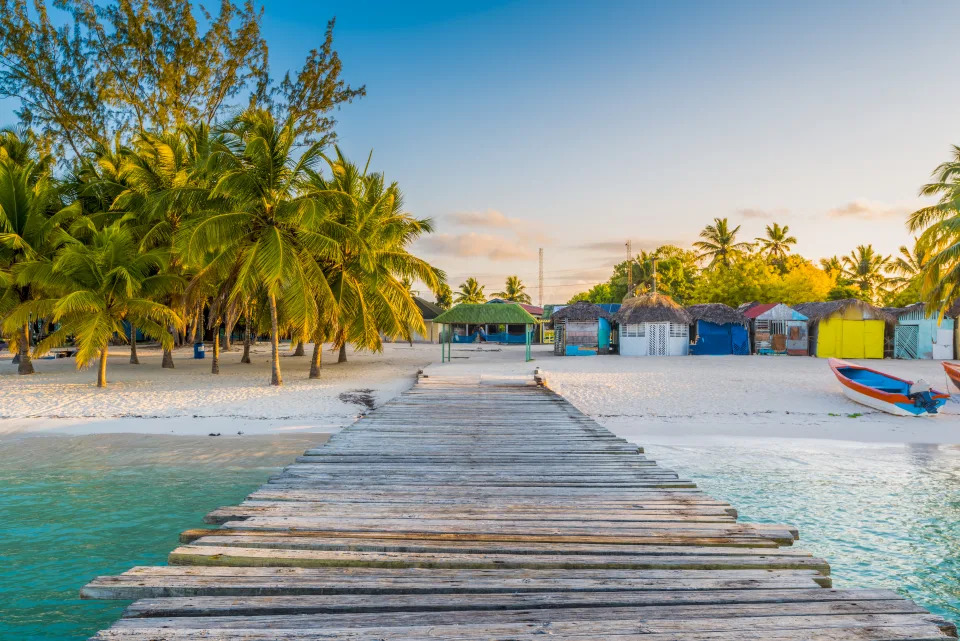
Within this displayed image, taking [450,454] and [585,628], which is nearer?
[585,628]

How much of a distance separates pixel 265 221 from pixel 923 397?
1655 cm

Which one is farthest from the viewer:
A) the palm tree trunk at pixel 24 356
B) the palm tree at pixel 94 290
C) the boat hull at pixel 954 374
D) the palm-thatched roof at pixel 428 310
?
the palm-thatched roof at pixel 428 310

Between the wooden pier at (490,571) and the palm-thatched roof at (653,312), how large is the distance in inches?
Answer: 941

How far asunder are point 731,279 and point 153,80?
114 feet

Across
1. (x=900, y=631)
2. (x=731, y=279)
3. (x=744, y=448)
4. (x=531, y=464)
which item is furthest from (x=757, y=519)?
(x=731, y=279)

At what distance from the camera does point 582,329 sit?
29406 millimetres

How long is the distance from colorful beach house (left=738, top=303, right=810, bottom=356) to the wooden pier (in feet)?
87.2

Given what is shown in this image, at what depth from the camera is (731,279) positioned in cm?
3856

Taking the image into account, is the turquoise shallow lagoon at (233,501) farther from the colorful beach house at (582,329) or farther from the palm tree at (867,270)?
the palm tree at (867,270)

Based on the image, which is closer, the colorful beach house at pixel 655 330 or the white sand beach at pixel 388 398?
the white sand beach at pixel 388 398

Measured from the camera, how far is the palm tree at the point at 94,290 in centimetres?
1560

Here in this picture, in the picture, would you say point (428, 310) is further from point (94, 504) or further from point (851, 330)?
point (94, 504)

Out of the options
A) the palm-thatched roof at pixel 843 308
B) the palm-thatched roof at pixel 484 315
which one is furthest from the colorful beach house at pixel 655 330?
the palm-thatched roof at pixel 484 315

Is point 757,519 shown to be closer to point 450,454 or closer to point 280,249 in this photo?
point 450,454
